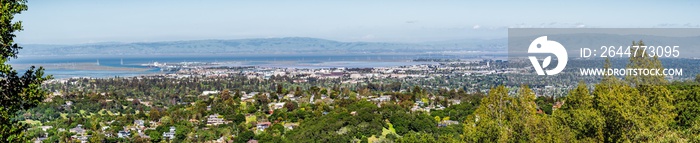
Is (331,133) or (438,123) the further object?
(438,123)

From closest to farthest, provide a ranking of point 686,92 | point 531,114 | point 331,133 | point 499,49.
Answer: point 531,114 < point 686,92 < point 331,133 < point 499,49

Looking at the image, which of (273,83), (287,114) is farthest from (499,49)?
(287,114)

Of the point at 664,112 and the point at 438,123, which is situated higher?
the point at 664,112

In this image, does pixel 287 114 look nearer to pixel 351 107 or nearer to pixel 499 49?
pixel 351 107

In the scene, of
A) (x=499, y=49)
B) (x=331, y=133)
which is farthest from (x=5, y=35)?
(x=499, y=49)

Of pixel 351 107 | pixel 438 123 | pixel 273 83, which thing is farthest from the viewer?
pixel 273 83

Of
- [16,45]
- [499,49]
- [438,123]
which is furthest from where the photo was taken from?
[499,49]

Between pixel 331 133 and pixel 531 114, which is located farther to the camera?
pixel 331 133

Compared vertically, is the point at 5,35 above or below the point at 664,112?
above

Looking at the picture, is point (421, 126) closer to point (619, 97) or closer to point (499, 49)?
point (619, 97)
